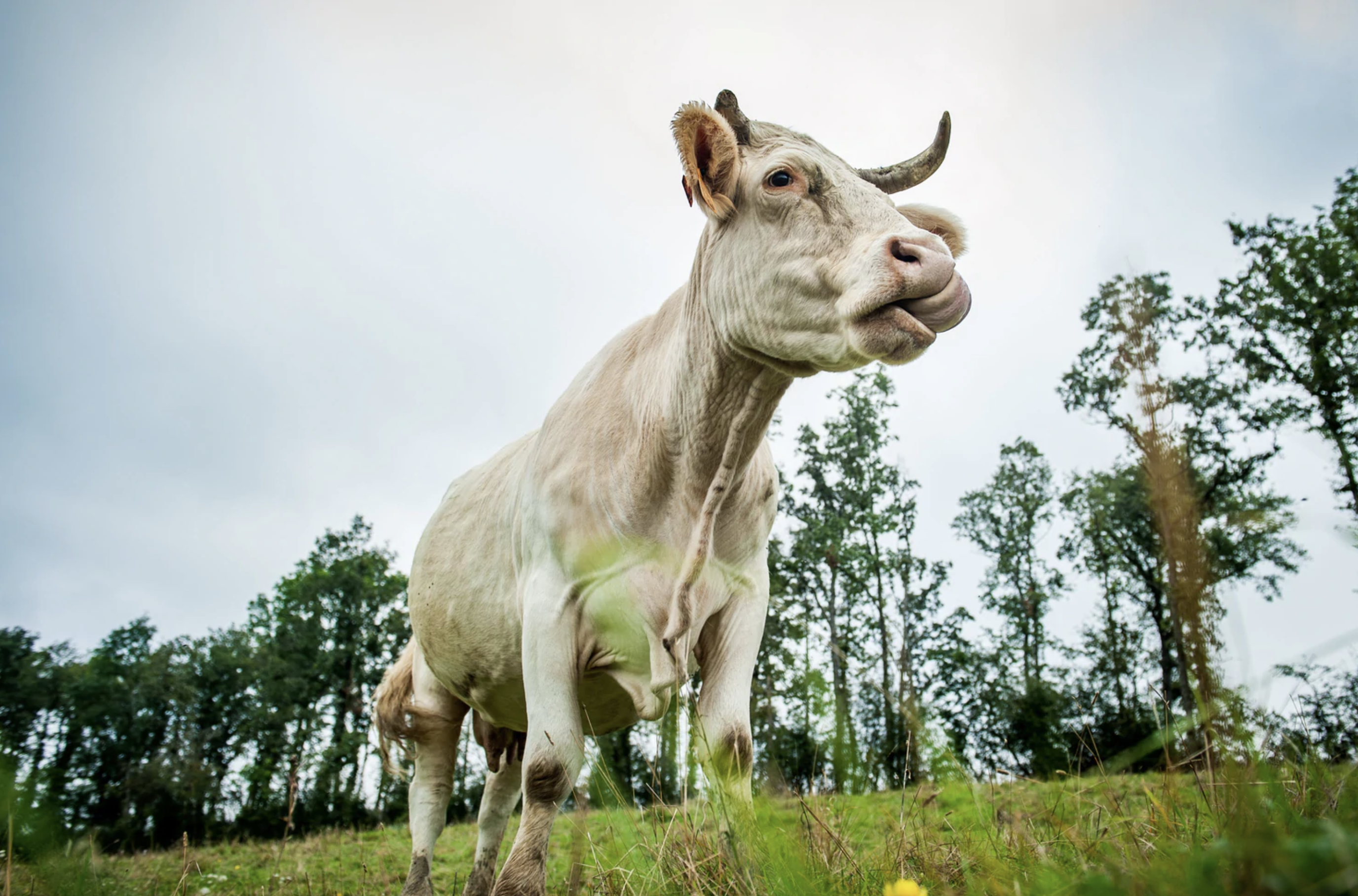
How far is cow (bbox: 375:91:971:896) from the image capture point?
2.86 m

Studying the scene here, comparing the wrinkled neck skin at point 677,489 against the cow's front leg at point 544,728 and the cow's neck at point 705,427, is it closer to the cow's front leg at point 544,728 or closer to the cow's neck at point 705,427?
the cow's neck at point 705,427

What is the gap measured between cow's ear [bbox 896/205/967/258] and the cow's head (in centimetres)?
14

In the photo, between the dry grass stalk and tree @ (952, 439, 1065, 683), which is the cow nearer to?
the dry grass stalk

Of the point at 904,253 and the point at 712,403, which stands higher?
the point at 904,253

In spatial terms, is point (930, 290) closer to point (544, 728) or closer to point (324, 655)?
point (544, 728)

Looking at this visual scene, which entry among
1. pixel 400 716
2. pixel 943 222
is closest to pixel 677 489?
pixel 943 222

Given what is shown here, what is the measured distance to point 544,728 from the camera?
124 inches

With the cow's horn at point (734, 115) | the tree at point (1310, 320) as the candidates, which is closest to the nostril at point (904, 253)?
the cow's horn at point (734, 115)

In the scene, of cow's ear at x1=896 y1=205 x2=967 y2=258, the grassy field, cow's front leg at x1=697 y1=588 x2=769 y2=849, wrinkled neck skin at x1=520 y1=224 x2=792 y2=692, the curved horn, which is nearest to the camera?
the grassy field

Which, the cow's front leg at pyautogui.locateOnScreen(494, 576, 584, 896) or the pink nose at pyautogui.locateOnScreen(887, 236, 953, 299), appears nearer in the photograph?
the pink nose at pyautogui.locateOnScreen(887, 236, 953, 299)

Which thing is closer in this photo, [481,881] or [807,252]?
[807,252]

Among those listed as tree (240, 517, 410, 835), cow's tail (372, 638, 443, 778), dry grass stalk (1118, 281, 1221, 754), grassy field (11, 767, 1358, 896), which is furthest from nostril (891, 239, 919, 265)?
tree (240, 517, 410, 835)

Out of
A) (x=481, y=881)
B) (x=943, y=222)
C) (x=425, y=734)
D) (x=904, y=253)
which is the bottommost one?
(x=481, y=881)

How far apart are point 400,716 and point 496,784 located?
2.61ft
